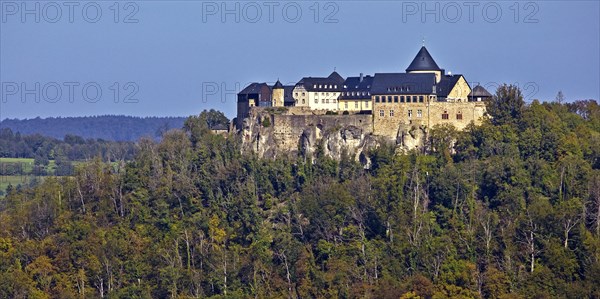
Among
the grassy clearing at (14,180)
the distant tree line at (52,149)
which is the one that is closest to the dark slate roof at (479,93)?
the grassy clearing at (14,180)

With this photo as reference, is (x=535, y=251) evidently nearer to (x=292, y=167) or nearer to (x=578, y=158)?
(x=578, y=158)

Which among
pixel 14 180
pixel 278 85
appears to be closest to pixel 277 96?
pixel 278 85

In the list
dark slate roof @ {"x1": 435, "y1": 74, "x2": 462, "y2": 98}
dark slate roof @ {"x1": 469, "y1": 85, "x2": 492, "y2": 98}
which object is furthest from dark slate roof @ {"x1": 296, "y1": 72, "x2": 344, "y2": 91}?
dark slate roof @ {"x1": 469, "y1": 85, "x2": 492, "y2": 98}

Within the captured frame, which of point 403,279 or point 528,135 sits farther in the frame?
point 528,135

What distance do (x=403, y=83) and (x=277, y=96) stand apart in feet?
22.4

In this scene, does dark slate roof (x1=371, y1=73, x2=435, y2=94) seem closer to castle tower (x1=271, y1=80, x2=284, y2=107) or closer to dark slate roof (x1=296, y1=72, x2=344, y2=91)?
dark slate roof (x1=296, y1=72, x2=344, y2=91)

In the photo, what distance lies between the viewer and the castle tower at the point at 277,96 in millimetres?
68812

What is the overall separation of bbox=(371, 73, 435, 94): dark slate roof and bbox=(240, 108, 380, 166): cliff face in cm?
158

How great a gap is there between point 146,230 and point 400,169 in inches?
502

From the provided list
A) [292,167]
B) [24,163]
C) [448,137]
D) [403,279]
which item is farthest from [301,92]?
[24,163]

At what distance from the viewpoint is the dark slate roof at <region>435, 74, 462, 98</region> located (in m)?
65.3

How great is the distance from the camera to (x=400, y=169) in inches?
2562

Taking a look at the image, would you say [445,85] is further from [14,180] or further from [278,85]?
[14,180]

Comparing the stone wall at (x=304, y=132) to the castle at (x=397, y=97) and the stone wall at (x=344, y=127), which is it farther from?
the castle at (x=397, y=97)
